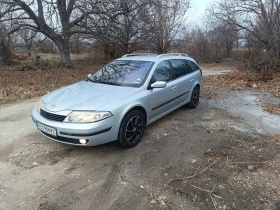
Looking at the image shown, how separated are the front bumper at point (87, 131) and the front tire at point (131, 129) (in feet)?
0.54

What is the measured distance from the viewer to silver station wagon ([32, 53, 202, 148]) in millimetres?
3373

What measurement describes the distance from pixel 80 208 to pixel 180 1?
17.6 metres

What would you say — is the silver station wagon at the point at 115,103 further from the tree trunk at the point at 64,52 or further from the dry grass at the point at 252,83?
the tree trunk at the point at 64,52

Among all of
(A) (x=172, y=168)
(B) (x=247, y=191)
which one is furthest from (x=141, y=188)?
(B) (x=247, y=191)

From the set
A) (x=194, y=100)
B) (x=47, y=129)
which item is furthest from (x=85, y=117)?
A: (x=194, y=100)

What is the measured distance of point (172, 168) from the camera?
3.38 m

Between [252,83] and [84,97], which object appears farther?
[252,83]

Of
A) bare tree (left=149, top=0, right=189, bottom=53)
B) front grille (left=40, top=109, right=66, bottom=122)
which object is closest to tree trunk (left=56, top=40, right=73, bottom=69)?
bare tree (left=149, top=0, right=189, bottom=53)

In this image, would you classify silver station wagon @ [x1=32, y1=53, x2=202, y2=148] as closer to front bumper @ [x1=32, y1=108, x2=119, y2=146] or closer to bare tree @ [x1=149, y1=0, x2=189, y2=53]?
front bumper @ [x1=32, y1=108, x2=119, y2=146]

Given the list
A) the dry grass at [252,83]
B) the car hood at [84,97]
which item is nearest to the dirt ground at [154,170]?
the car hood at [84,97]

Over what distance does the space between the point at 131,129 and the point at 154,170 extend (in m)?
0.86

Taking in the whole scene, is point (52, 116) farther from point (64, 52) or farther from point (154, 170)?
point (64, 52)

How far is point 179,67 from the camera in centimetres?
549

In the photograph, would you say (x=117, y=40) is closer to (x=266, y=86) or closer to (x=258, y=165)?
(x=266, y=86)
